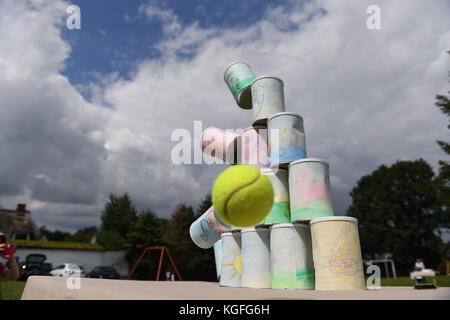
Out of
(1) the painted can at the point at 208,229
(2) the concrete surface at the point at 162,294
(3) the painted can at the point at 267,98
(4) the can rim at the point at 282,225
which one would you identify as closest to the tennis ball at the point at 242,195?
(2) the concrete surface at the point at 162,294

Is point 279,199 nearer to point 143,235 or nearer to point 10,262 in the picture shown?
point 10,262

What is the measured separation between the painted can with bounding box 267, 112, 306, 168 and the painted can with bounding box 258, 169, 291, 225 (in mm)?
223

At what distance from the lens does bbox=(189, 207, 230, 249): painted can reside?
22.8 ft

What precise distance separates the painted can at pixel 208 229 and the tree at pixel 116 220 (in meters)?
31.6

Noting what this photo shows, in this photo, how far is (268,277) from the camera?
561 centimetres

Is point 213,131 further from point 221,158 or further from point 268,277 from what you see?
point 268,277

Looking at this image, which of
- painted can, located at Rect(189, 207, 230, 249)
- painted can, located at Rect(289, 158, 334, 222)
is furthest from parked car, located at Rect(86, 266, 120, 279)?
painted can, located at Rect(289, 158, 334, 222)

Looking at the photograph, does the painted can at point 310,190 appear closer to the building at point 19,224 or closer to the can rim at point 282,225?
A: the can rim at point 282,225

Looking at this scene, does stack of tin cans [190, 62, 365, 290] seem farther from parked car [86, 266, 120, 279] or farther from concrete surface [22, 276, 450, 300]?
parked car [86, 266, 120, 279]

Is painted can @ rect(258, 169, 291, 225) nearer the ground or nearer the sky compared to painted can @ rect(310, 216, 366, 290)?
nearer the sky

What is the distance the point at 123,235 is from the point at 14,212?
1616 cm

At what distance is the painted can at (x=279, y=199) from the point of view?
5680 millimetres
